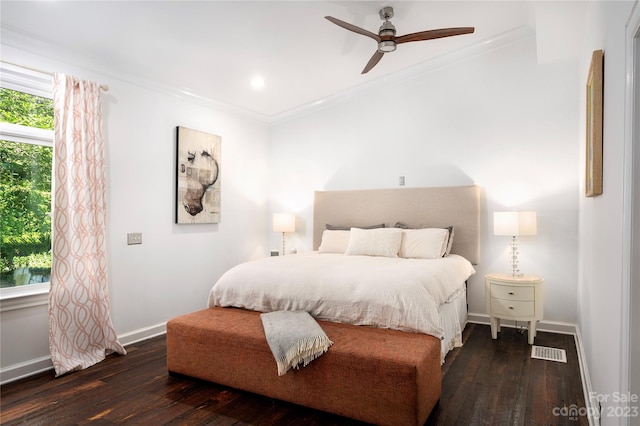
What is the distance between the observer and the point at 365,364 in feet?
7.38

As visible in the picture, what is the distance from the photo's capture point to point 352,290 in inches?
110

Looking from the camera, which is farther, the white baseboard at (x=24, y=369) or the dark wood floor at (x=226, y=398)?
the white baseboard at (x=24, y=369)

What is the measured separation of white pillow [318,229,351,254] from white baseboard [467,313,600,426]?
158cm

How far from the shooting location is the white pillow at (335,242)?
15.4 feet

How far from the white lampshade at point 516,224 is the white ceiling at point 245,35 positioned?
1591mm

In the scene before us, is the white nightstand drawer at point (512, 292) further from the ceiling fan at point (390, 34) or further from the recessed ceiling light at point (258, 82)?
the recessed ceiling light at point (258, 82)

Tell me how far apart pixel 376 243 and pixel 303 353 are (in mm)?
2074

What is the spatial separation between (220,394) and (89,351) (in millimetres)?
1403

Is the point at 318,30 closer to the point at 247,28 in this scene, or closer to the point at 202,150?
the point at 247,28

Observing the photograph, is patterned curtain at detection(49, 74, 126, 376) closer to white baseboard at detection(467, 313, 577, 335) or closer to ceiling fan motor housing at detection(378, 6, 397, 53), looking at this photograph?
ceiling fan motor housing at detection(378, 6, 397, 53)

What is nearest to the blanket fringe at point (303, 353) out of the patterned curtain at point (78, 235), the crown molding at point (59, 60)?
the patterned curtain at point (78, 235)

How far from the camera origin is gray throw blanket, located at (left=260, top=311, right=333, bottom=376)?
2350 mm

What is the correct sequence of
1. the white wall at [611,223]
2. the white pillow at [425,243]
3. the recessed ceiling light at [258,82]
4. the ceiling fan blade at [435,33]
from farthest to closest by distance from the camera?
the recessed ceiling light at [258,82] < the white pillow at [425,243] < the ceiling fan blade at [435,33] < the white wall at [611,223]

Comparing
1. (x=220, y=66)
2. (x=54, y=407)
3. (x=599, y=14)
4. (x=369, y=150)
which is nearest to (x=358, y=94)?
(x=369, y=150)
